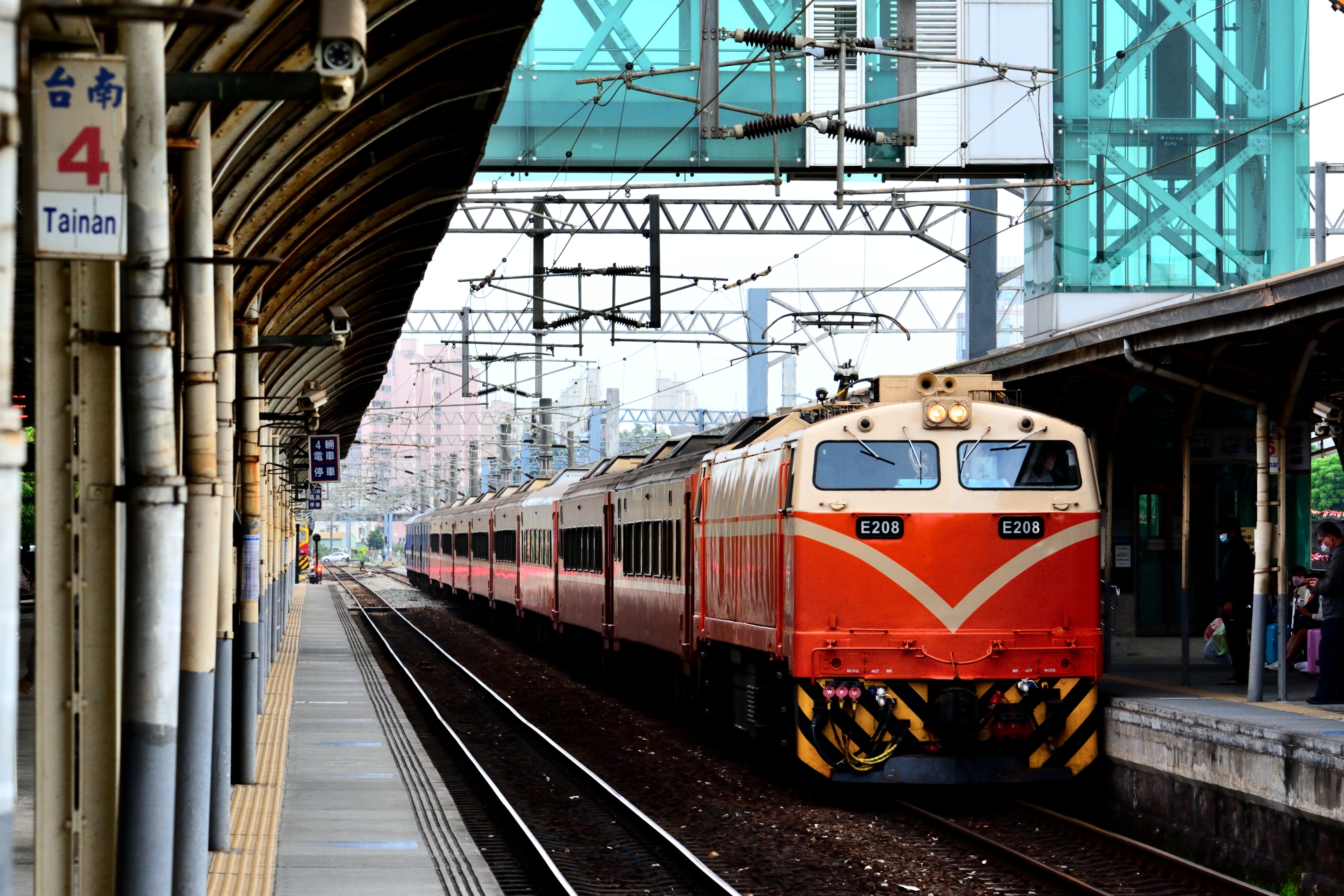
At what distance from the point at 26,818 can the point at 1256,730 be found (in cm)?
801

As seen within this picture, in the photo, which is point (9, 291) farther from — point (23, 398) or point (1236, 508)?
point (1236, 508)

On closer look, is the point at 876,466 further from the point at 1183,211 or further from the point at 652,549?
the point at 1183,211

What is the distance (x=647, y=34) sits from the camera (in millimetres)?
22062

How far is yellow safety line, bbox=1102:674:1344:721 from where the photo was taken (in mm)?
11945

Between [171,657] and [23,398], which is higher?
[23,398]

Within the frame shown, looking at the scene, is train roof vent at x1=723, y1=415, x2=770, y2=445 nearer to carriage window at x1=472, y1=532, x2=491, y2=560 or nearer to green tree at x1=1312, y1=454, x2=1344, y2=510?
carriage window at x1=472, y1=532, x2=491, y2=560

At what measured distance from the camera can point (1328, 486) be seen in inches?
2837

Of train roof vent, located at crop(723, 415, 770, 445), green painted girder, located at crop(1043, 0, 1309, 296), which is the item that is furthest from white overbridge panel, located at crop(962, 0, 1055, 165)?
train roof vent, located at crop(723, 415, 770, 445)

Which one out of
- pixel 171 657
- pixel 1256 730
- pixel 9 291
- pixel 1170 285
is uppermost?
pixel 1170 285

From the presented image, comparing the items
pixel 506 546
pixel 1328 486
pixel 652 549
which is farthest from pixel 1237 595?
pixel 1328 486

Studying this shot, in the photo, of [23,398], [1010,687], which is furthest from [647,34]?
[1010,687]

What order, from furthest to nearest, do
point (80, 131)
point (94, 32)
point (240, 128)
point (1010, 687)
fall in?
1. point (1010, 687)
2. point (240, 128)
3. point (94, 32)
4. point (80, 131)

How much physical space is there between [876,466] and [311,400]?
16.6 feet

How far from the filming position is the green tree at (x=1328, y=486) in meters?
70.8
